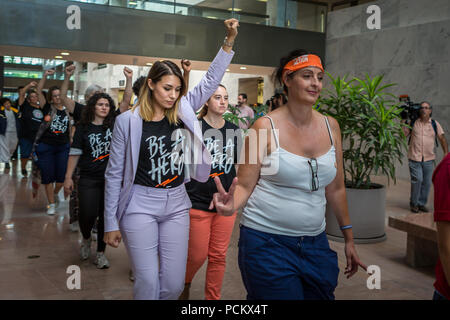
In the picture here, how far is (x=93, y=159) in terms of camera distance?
4.22 m

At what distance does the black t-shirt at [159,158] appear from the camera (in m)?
2.53

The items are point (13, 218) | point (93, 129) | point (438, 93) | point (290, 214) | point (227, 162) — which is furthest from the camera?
point (438, 93)

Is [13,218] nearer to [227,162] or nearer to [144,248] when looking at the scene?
[227,162]

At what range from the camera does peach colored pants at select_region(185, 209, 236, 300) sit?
10.2ft

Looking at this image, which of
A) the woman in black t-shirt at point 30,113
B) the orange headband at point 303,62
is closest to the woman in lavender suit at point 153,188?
the orange headband at point 303,62

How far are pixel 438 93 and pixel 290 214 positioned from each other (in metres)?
10.3

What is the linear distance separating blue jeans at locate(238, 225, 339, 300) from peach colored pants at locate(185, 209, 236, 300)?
3.69 ft

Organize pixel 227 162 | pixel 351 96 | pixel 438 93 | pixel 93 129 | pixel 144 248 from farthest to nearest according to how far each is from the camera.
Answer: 1. pixel 438 93
2. pixel 351 96
3. pixel 93 129
4. pixel 227 162
5. pixel 144 248

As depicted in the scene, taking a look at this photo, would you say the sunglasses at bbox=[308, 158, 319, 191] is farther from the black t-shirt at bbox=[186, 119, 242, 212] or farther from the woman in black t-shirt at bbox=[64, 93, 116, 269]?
the woman in black t-shirt at bbox=[64, 93, 116, 269]

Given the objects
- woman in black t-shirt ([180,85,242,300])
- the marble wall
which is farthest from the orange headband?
the marble wall

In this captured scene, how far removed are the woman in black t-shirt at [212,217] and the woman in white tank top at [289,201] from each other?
3.23 ft

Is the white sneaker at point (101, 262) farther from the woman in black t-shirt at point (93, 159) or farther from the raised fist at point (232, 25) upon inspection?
the raised fist at point (232, 25)
